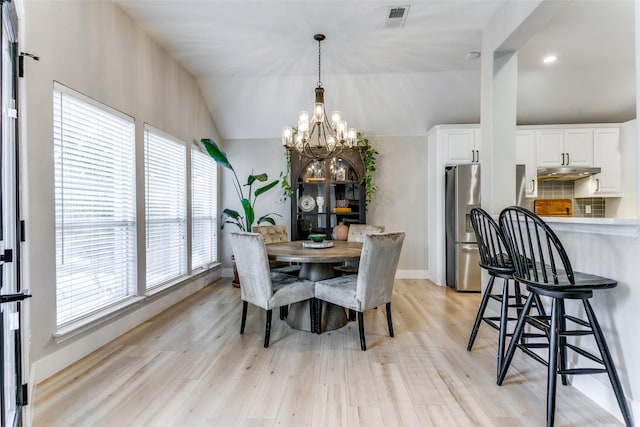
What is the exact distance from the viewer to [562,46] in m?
3.55

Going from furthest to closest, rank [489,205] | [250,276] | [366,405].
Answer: [489,205] → [250,276] → [366,405]

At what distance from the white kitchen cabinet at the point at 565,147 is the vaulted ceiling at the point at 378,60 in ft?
1.28

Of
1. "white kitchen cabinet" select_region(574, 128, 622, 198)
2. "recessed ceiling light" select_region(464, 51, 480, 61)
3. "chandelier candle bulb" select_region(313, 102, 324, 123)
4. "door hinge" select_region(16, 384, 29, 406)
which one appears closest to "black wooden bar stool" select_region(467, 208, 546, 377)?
"chandelier candle bulb" select_region(313, 102, 324, 123)

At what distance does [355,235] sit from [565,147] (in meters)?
3.22

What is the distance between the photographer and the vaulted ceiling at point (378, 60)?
2938 mm

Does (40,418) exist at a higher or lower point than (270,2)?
lower

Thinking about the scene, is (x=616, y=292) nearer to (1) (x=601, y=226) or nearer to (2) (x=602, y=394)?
(1) (x=601, y=226)

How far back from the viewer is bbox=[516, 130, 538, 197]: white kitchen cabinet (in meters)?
4.52

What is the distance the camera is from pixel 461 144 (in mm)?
4633

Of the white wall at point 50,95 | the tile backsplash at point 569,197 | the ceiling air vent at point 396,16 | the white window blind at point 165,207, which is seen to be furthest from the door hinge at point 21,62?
the tile backsplash at point 569,197

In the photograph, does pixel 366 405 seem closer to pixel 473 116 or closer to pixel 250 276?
pixel 250 276

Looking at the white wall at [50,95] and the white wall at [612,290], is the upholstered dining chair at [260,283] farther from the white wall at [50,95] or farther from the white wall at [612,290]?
the white wall at [612,290]

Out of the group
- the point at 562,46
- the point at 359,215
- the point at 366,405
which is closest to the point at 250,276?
the point at 366,405

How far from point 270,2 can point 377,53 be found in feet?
4.81
